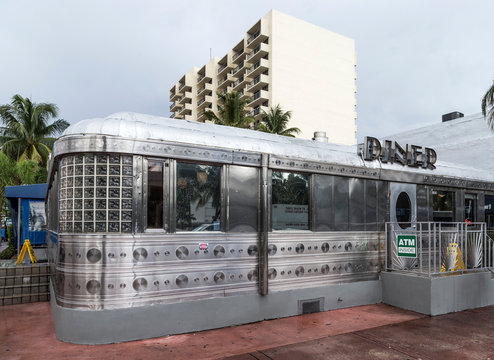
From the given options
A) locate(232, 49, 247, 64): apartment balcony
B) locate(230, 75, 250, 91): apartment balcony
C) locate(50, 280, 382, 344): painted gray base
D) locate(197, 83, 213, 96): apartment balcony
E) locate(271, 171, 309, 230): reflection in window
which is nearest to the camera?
locate(50, 280, 382, 344): painted gray base

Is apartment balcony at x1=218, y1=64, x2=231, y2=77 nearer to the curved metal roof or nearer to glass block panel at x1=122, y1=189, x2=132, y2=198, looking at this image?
the curved metal roof

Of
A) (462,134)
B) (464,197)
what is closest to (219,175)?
(464,197)

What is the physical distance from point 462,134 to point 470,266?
15.9m

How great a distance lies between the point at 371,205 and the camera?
848 centimetres

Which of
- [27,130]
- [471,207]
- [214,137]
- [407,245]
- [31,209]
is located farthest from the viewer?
[27,130]

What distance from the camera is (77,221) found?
18.7 feet

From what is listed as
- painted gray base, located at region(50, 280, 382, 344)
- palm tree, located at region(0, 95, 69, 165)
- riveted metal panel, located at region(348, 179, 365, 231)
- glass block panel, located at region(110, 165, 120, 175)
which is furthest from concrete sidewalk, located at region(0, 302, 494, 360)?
palm tree, located at region(0, 95, 69, 165)

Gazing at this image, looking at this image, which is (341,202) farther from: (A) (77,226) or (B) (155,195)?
(A) (77,226)

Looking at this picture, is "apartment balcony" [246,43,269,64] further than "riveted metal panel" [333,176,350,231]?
Yes

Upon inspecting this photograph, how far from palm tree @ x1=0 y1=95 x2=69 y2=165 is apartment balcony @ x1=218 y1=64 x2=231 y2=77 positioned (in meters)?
34.0

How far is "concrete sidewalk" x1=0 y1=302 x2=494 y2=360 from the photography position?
206 inches

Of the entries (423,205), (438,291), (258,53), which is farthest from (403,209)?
(258,53)

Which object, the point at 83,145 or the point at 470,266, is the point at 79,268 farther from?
the point at 470,266

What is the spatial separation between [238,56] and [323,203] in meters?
54.9
